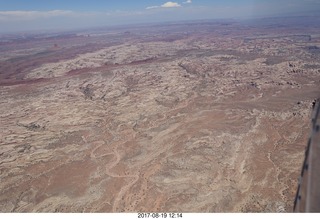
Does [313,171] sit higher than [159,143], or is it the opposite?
[313,171]

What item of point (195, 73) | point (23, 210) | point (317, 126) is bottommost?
point (23, 210)

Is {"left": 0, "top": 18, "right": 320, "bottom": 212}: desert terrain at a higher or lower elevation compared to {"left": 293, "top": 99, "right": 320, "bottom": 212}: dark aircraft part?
lower

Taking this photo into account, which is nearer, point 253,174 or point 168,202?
point 168,202

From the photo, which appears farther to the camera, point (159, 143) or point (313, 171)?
point (159, 143)

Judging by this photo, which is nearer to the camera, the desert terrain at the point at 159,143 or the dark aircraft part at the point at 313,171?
the dark aircraft part at the point at 313,171

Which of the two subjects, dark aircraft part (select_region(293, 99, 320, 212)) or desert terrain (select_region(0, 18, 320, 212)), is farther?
desert terrain (select_region(0, 18, 320, 212))

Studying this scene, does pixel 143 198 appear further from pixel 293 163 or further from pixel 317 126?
pixel 317 126

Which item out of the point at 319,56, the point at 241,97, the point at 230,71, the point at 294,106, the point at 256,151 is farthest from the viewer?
the point at 319,56

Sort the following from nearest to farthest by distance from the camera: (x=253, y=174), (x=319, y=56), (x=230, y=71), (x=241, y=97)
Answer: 1. (x=253, y=174)
2. (x=241, y=97)
3. (x=230, y=71)
4. (x=319, y=56)

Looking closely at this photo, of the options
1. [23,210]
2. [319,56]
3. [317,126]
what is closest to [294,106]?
[23,210]

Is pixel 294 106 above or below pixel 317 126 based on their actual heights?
below

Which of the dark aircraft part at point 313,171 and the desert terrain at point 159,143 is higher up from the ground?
the dark aircraft part at point 313,171
